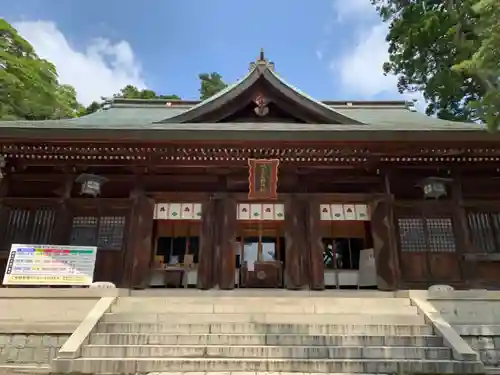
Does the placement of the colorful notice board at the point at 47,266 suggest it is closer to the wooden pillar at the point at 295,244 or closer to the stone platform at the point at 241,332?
the stone platform at the point at 241,332

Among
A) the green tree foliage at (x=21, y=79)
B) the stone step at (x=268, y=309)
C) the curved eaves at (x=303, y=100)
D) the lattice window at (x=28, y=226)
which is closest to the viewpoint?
the stone step at (x=268, y=309)

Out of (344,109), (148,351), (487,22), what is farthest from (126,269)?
(344,109)

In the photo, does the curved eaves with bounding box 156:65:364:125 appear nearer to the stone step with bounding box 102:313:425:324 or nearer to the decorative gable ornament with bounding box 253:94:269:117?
the decorative gable ornament with bounding box 253:94:269:117

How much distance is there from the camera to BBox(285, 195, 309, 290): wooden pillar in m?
8.67

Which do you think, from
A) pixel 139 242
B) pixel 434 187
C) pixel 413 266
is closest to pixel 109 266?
pixel 139 242

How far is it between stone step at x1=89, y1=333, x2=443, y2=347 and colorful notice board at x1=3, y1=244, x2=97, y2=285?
193 cm

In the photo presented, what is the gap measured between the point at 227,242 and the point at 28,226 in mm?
4645

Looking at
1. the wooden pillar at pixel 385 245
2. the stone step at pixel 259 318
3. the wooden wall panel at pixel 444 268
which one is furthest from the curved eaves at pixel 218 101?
the wooden wall panel at pixel 444 268

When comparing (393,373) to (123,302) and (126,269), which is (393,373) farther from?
(126,269)

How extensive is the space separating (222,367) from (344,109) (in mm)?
12070

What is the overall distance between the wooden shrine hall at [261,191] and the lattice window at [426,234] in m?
0.02

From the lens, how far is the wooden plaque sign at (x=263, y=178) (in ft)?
28.4

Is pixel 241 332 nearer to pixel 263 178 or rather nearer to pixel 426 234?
pixel 263 178

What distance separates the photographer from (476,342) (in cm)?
645
